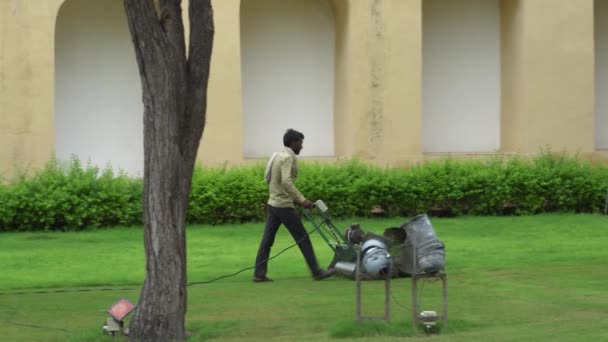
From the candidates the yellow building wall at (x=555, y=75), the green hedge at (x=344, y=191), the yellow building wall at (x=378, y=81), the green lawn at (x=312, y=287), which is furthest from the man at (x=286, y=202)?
the yellow building wall at (x=555, y=75)

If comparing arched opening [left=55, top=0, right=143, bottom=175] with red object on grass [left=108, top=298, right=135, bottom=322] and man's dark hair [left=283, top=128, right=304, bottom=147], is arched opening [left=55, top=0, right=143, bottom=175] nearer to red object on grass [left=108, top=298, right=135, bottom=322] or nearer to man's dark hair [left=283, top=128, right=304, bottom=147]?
man's dark hair [left=283, top=128, right=304, bottom=147]

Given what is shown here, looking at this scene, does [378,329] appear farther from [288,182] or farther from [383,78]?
[383,78]

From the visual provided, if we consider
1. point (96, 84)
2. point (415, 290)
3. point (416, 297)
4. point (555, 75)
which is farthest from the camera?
point (555, 75)

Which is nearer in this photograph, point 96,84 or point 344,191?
point 344,191

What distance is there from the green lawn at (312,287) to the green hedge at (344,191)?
0.44 meters

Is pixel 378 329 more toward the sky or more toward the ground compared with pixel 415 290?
more toward the ground

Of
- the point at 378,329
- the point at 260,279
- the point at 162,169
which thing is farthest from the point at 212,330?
the point at 260,279

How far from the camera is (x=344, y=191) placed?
72.2 feet

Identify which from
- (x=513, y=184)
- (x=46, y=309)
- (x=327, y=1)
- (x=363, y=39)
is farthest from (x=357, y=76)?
(x=46, y=309)

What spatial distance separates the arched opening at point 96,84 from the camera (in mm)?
23656

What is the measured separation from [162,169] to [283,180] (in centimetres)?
421

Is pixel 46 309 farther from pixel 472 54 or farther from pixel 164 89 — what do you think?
pixel 472 54

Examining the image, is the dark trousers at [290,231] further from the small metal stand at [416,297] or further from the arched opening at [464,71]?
the arched opening at [464,71]

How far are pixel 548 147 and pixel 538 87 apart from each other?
1.26 m
